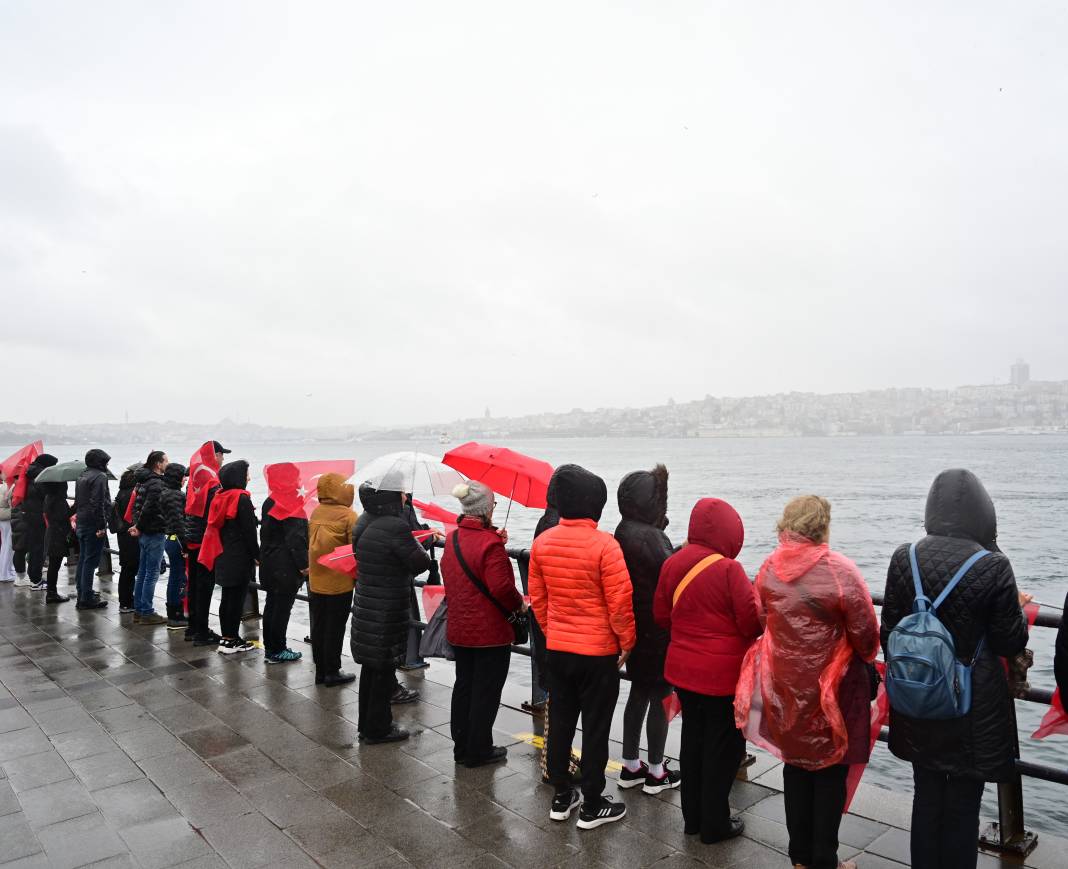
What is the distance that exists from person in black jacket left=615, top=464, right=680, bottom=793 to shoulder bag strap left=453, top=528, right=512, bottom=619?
797mm

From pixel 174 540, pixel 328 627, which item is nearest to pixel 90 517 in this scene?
pixel 174 540

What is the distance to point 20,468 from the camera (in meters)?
12.1

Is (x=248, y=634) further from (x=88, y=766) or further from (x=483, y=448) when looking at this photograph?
(x=483, y=448)

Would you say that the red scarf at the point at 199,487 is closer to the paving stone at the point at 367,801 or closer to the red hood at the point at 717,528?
the paving stone at the point at 367,801

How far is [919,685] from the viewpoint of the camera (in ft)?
10.2

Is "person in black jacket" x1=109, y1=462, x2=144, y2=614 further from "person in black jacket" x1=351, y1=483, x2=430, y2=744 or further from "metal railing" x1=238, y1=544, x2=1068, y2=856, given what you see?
"metal railing" x1=238, y1=544, x2=1068, y2=856

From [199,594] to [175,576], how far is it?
1.03 metres

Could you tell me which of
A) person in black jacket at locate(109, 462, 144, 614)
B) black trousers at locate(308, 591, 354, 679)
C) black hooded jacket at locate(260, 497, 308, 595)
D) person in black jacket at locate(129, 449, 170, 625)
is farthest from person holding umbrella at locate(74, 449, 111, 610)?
black trousers at locate(308, 591, 354, 679)

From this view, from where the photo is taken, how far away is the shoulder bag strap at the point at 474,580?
15.4 feet

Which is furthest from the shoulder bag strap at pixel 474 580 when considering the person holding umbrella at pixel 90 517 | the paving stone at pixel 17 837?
the person holding umbrella at pixel 90 517

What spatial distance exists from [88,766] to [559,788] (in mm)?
3074

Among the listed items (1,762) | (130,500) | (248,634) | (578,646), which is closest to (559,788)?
(578,646)

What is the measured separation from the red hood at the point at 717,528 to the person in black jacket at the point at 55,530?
9.79 m

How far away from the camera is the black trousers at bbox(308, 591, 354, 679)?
21.1ft
